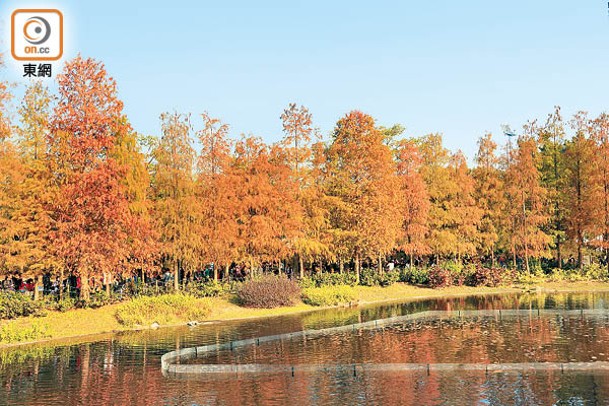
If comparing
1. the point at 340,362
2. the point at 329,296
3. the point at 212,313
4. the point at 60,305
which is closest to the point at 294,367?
the point at 340,362

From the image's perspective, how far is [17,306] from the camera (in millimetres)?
33906

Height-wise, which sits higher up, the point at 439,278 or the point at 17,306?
the point at 17,306

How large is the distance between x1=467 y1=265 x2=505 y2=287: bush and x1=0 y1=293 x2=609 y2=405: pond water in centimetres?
1976

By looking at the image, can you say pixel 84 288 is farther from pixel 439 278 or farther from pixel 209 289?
pixel 439 278

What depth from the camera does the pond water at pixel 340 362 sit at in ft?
56.8

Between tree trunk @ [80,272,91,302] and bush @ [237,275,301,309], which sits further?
bush @ [237,275,301,309]

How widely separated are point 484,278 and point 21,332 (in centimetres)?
3888

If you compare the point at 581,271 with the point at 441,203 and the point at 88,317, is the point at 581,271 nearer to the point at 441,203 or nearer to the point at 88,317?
the point at 441,203

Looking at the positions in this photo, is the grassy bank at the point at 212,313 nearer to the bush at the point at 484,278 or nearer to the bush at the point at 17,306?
the bush at the point at 17,306

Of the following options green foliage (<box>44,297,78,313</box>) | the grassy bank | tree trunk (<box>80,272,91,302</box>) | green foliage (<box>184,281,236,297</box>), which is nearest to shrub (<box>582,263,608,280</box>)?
the grassy bank

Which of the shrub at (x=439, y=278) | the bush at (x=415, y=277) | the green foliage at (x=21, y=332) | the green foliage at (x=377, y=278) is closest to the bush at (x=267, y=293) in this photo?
the green foliage at (x=377, y=278)

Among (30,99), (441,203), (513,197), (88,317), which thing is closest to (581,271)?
(513,197)

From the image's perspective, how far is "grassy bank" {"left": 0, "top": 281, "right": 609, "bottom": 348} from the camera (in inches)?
1260

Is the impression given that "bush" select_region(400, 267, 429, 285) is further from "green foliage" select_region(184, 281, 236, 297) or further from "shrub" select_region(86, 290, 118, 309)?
"shrub" select_region(86, 290, 118, 309)
